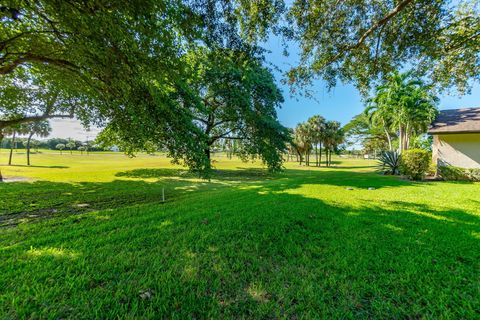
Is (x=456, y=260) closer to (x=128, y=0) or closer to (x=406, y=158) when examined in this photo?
(x=128, y=0)

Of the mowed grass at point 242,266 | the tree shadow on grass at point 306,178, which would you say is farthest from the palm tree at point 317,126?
the mowed grass at point 242,266

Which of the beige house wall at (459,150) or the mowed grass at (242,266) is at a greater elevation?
the beige house wall at (459,150)

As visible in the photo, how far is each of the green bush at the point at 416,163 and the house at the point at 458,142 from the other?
1531 mm

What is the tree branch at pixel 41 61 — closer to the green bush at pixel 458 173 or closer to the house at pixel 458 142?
the green bush at pixel 458 173

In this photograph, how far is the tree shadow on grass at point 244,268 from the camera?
187cm

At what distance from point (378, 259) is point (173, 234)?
11.4 feet

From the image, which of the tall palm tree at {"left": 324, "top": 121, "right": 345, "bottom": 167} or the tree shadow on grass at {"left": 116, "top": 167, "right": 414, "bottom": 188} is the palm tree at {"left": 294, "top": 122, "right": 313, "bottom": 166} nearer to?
the tall palm tree at {"left": 324, "top": 121, "right": 345, "bottom": 167}

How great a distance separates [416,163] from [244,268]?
1543 cm

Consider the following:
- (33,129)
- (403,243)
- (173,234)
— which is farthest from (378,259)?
(33,129)

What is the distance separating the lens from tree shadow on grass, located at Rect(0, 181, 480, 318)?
187 centimetres

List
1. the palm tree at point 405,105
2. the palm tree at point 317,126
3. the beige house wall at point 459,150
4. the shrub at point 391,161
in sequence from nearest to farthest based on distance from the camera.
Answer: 1. the beige house wall at point 459,150
2. the shrub at point 391,161
3. the palm tree at point 405,105
4. the palm tree at point 317,126

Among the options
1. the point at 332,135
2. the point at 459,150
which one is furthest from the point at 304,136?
the point at 459,150

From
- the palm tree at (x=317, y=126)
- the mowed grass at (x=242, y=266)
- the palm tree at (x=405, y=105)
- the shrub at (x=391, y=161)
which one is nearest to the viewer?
the mowed grass at (x=242, y=266)

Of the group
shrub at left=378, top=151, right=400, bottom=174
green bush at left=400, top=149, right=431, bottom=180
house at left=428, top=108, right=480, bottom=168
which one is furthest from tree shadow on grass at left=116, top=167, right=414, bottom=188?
house at left=428, top=108, right=480, bottom=168
